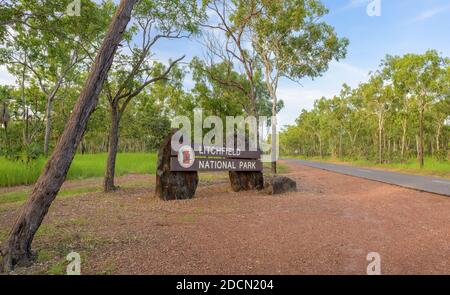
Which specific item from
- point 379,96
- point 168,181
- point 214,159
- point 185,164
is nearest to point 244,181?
point 214,159

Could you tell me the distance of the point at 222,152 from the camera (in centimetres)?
1002

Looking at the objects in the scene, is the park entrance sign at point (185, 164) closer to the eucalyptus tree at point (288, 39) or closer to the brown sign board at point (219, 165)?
the brown sign board at point (219, 165)

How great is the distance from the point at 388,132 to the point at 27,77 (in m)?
44.7

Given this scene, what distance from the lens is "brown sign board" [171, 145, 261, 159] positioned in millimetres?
9352

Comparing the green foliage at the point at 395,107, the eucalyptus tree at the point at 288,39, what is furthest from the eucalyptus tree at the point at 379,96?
the eucalyptus tree at the point at 288,39

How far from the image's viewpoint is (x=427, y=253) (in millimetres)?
4297

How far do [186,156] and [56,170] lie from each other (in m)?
5.20

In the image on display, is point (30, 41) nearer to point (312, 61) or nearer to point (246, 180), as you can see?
point (246, 180)

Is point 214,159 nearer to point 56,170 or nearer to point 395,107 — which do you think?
point 56,170

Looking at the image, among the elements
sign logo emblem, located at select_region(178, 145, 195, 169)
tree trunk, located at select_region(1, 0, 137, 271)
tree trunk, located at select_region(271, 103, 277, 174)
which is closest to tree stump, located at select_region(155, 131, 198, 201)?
sign logo emblem, located at select_region(178, 145, 195, 169)

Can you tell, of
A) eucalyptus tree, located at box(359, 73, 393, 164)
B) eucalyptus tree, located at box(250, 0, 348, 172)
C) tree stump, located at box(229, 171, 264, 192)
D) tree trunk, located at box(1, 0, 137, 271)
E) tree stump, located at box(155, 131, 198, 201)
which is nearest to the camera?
tree trunk, located at box(1, 0, 137, 271)

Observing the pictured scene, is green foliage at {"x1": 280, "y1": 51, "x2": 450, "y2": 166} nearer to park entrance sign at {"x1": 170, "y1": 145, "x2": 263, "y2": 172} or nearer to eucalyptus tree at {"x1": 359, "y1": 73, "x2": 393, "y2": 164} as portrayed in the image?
eucalyptus tree at {"x1": 359, "y1": 73, "x2": 393, "y2": 164}

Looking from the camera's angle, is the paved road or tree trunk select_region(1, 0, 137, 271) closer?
tree trunk select_region(1, 0, 137, 271)
